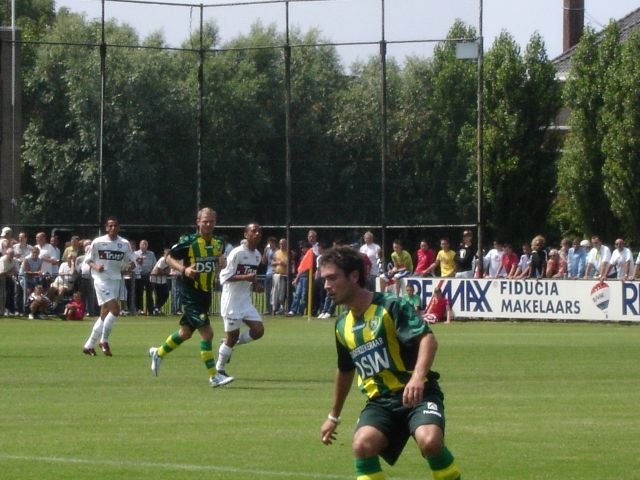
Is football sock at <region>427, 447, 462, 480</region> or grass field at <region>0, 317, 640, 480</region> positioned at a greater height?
football sock at <region>427, 447, 462, 480</region>

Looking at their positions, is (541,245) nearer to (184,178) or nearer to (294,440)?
(184,178)

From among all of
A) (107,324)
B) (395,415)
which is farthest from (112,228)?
(395,415)

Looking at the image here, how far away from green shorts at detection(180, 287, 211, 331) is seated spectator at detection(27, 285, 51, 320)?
16199 mm

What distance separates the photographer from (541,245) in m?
33.9

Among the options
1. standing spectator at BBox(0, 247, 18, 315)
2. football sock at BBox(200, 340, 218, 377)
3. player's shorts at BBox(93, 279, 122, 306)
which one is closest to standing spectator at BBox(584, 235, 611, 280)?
standing spectator at BBox(0, 247, 18, 315)

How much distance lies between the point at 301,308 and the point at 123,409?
21.5 metres

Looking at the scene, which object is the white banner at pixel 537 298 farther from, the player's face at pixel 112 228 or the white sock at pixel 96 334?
the white sock at pixel 96 334

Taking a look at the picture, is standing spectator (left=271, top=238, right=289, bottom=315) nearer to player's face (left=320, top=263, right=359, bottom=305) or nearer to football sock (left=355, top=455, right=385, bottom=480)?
player's face (left=320, top=263, right=359, bottom=305)

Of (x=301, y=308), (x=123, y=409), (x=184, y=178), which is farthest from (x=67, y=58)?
(x=123, y=409)

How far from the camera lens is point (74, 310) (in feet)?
108

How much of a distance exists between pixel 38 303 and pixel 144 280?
11.5 ft

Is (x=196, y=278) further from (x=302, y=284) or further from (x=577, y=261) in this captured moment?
(x=577, y=261)

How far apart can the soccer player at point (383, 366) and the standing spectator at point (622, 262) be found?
2415 centimetres

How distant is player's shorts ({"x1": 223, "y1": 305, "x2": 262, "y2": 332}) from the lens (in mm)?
17812
